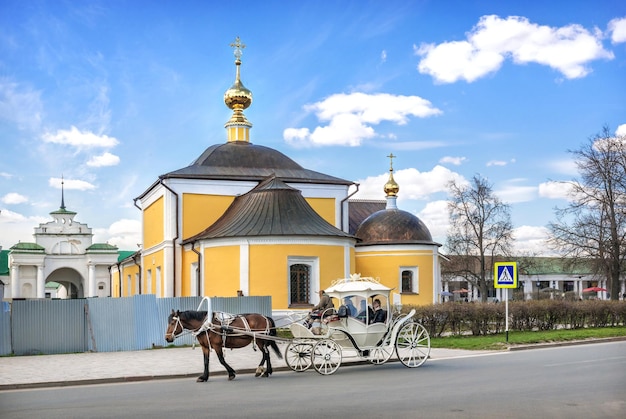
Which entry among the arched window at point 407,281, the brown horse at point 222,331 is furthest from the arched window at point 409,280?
the brown horse at point 222,331

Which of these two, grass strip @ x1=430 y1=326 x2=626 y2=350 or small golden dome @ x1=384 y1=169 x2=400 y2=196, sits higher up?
small golden dome @ x1=384 y1=169 x2=400 y2=196

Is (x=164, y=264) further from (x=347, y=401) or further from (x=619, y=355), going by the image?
(x=347, y=401)

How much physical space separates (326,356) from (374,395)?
3810mm

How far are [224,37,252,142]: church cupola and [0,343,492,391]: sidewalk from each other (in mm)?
21714

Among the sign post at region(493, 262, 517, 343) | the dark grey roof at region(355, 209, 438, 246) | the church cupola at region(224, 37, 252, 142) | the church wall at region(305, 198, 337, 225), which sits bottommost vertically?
the sign post at region(493, 262, 517, 343)

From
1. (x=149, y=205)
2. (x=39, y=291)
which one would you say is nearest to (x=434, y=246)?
(x=149, y=205)

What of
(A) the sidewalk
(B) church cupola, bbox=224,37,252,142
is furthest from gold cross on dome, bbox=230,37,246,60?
(A) the sidewalk

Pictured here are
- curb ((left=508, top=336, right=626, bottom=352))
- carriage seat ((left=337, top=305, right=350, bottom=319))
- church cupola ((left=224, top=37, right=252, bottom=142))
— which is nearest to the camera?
carriage seat ((left=337, top=305, right=350, bottom=319))

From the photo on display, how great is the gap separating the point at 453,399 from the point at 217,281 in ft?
70.1

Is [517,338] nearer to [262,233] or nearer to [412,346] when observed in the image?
[412,346]

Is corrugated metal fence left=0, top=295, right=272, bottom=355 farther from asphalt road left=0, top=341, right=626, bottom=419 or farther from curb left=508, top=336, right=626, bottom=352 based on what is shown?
curb left=508, top=336, right=626, bottom=352

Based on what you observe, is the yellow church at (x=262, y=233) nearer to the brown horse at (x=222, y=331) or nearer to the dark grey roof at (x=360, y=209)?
the dark grey roof at (x=360, y=209)

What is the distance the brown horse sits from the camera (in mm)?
16109

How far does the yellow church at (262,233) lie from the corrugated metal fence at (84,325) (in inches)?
201
